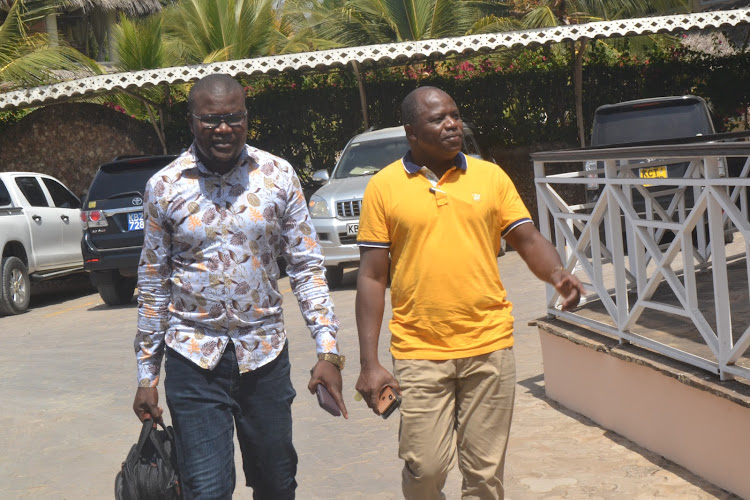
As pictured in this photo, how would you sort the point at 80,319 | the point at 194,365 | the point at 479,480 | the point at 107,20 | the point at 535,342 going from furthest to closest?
the point at 107,20
the point at 80,319
the point at 535,342
the point at 479,480
the point at 194,365

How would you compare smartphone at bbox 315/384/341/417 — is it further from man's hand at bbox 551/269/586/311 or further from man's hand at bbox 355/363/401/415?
man's hand at bbox 551/269/586/311

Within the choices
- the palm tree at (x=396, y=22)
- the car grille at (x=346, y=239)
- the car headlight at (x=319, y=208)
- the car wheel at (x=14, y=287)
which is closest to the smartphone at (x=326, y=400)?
the car grille at (x=346, y=239)

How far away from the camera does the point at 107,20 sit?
36750 millimetres

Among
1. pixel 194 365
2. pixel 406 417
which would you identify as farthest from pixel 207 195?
pixel 406 417

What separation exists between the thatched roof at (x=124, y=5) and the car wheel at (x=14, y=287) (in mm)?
18507

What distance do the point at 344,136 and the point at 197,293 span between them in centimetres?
1485

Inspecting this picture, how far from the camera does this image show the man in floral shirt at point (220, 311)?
134 inches

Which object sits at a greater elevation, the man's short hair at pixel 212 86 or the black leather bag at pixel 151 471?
the man's short hair at pixel 212 86

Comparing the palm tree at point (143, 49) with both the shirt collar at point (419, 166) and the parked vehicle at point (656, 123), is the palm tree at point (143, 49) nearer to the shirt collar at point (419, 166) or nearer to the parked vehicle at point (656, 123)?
the parked vehicle at point (656, 123)

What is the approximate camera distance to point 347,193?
12.8 m

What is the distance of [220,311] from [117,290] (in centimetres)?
1052

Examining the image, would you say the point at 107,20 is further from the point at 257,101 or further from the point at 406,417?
the point at 406,417

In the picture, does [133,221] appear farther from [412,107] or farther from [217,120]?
[217,120]

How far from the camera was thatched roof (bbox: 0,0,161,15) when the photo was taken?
3153 centimetres
